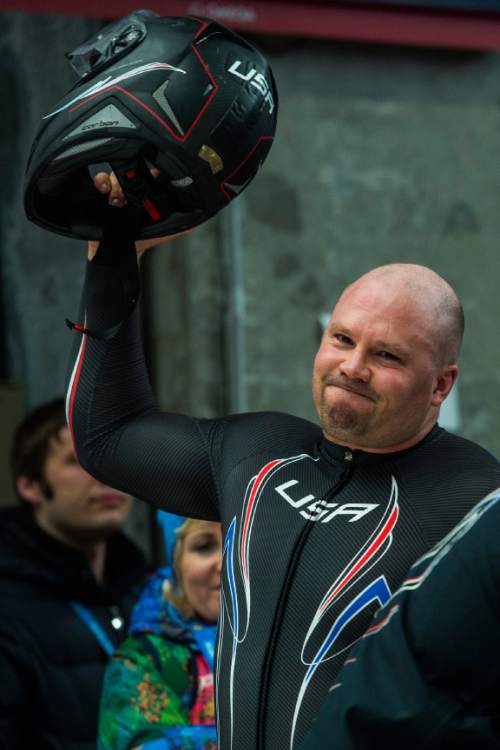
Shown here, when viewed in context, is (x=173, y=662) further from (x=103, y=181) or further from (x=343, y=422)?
(x=103, y=181)

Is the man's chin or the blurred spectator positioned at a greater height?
the man's chin

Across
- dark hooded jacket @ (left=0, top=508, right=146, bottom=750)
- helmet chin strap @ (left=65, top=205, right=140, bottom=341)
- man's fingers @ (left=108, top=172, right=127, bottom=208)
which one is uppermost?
man's fingers @ (left=108, top=172, right=127, bottom=208)

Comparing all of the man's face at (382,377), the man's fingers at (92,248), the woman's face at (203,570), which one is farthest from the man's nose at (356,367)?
the woman's face at (203,570)

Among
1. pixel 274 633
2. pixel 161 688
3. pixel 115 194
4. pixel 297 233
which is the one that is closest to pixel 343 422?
→ pixel 274 633

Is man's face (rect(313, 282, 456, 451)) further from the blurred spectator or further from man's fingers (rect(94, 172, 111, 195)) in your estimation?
the blurred spectator

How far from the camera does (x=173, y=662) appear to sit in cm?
308

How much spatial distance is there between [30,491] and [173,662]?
0.95 m

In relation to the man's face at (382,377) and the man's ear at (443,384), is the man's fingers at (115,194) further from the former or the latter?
the man's ear at (443,384)

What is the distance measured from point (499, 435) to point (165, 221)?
8.77 feet

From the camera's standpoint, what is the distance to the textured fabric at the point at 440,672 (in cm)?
167

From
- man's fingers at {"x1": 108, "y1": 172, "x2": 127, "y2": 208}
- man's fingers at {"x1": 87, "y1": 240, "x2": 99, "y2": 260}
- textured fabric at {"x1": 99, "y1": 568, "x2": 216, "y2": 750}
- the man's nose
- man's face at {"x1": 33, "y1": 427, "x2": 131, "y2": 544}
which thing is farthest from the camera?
man's face at {"x1": 33, "y1": 427, "x2": 131, "y2": 544}

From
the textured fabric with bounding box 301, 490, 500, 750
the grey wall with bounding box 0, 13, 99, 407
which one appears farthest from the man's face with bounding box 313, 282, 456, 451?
the grey wall with bounding box 0, 13, 99, 407

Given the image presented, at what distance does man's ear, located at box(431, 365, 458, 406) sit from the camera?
98.4 inches

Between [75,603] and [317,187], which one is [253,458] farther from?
[317,187]
